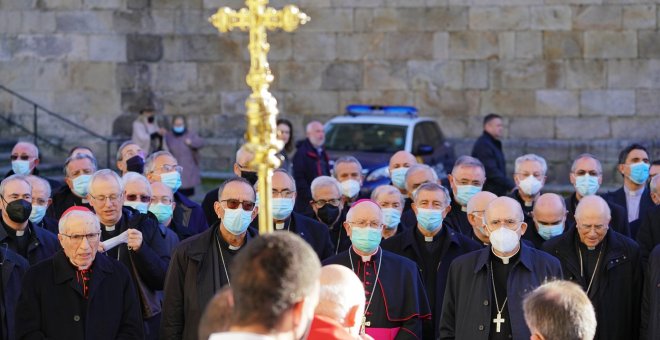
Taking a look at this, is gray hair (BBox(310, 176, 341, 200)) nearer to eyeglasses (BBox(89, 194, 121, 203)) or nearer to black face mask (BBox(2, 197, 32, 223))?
eyeglasses (BBox(89, 194, 121, 203))

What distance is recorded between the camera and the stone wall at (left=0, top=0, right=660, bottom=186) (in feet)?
67.3

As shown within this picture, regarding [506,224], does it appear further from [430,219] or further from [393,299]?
[430,219]

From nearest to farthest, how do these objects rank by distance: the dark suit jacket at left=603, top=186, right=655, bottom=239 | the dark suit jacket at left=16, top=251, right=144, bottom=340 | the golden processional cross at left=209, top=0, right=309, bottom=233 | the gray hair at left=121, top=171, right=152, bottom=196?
the golden processional cross at left=209, top=0, right=309, bottom=233 < the dark suit jacket at left=16, top=251, right=144, bottom=340 < the gray hair at left=121, top=171, right=152, bottom=196 < the dark suit jacket at left=603, top=186, right=655, bottom=239

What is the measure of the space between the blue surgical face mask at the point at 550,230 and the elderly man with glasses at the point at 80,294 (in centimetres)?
336

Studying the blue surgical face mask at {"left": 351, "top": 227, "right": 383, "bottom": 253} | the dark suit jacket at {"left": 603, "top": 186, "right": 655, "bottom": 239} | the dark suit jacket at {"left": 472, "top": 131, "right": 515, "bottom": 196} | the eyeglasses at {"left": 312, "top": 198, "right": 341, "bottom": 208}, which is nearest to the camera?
the blue surgical face mask at {"left": 351, "top": 227, "right": 383, "bottom": 253}

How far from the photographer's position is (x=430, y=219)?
30.9 ft

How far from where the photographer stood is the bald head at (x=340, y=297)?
504cm

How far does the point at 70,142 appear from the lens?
834 inches

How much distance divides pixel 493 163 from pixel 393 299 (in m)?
8.33

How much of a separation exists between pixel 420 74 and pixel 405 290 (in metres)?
13.3

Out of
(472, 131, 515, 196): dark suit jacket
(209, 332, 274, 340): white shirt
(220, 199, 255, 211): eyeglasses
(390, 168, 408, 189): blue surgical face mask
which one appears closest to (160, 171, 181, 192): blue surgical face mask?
(390, 168, 408, 189): blue surgical face mask

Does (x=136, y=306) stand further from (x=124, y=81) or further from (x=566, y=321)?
(x=124, y=81)

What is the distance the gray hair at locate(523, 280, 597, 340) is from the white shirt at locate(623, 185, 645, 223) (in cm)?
710

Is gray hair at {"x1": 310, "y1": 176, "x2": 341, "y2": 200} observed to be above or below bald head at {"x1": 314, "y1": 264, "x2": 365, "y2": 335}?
above
